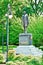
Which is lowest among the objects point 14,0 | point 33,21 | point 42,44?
point 42,44

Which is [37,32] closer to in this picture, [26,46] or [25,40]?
[25,40]

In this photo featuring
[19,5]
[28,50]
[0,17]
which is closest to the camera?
[28,50]

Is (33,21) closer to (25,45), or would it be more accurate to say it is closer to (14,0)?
(14,0)

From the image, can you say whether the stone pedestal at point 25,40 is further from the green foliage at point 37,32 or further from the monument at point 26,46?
the green foliage at point 37,32

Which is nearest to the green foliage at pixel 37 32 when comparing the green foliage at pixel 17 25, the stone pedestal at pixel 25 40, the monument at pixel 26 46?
the green foliage at pixel 17 25

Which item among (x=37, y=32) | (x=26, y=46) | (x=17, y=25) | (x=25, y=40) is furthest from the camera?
(x=17, y=25)

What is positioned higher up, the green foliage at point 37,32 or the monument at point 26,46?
the monument at point 26,46

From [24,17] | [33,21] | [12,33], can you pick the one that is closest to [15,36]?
[12,33]

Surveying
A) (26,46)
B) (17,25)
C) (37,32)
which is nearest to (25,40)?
(26,46)

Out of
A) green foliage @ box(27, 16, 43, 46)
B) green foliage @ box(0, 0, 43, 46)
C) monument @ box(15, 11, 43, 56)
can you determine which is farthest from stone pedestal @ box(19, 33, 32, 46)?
green foliage @ box(27, 16, 43, 46)

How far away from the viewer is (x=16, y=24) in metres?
42.3

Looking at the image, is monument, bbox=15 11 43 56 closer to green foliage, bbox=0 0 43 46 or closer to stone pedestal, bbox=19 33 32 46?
stone pedestal, bbox=19 33 32 46

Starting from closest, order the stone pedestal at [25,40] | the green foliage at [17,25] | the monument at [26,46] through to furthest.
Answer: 1. the monument at [26,46]
2. the stone pedestal at [25,40]
3. the green foliage at [17,25]

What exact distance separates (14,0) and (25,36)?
54.8ft
